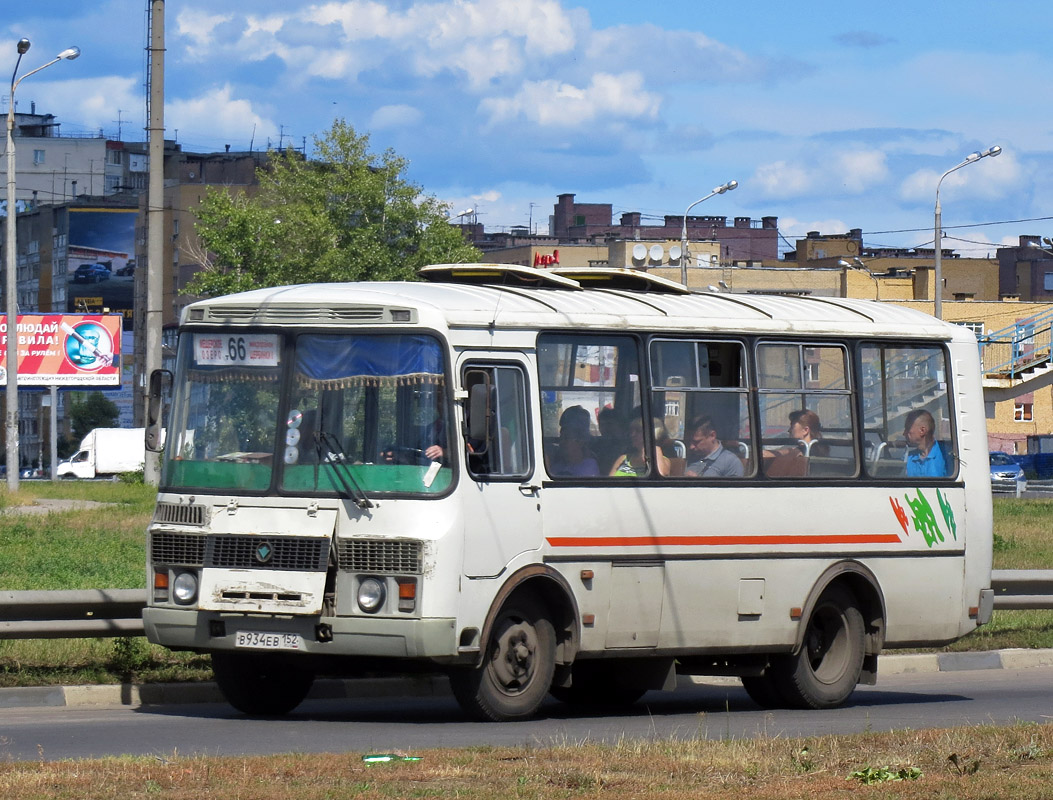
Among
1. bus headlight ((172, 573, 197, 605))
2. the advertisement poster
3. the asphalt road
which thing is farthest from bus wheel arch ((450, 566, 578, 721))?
the advertisement poster

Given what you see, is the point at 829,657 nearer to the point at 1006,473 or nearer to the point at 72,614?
the point at 72,614

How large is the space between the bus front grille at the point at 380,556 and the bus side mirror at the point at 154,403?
5.73ft

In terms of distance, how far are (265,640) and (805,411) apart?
14.7 ft

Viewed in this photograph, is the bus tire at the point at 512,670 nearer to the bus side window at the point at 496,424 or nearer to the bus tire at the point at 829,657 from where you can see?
the bus side window at the point at 496,424

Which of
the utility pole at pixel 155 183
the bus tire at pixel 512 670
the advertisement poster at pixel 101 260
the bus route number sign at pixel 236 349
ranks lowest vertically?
the bus tire at pixel 512 670

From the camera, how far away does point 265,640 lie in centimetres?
1045

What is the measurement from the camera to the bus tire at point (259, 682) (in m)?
11.3

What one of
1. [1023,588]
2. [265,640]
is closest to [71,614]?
[265,640]

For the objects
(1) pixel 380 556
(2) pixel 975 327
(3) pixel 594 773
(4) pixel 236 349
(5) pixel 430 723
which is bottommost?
(5) pixel 430 723

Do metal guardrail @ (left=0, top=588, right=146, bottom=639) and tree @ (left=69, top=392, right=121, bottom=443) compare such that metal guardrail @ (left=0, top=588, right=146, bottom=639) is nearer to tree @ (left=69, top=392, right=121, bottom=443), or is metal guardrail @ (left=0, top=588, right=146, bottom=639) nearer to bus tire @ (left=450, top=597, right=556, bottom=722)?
bus tire @ (left=450, top=597, right=556, bottom=722)

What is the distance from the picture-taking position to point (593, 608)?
36.9 ft

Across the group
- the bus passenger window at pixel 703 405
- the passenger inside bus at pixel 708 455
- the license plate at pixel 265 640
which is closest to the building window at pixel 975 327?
the bus passenger window at pixel 703 405

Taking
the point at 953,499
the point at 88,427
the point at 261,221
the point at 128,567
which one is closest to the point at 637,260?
the point at 261,221

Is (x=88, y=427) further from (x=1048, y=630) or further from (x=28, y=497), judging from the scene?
(x=1048, y=630)
